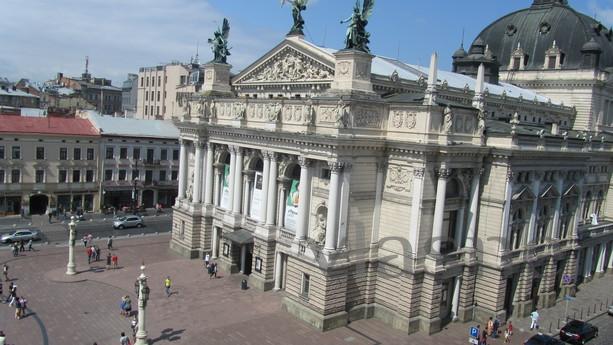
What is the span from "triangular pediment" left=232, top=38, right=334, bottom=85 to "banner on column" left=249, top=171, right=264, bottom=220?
30.5 ft

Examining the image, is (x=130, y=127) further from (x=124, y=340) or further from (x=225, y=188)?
(x=124, y=340)

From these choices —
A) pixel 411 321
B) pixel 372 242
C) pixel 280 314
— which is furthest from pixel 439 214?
pixel 280 314

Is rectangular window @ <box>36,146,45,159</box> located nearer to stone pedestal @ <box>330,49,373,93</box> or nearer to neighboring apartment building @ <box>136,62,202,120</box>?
neighboring apartment building @ <box>136,62,202,120</box>

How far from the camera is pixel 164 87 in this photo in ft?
372

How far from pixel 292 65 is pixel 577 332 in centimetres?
Answer: 3179

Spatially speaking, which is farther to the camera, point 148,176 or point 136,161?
point 148,176

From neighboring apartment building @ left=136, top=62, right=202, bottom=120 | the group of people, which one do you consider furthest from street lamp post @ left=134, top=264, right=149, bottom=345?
neighboring apartment building @ left=136, top=62, right=202, bottom=120

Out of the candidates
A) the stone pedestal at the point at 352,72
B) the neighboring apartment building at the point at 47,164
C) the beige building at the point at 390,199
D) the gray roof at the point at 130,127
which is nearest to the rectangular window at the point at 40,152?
the neighboring apartment building at the point at 47,164

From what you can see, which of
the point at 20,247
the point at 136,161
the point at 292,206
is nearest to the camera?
the point at 292,206

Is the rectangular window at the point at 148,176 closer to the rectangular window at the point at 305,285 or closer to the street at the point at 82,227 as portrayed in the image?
the street at the point at 82,227

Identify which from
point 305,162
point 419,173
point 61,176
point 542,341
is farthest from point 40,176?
point 542,341

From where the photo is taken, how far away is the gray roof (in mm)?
79062

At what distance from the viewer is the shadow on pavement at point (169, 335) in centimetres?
3628

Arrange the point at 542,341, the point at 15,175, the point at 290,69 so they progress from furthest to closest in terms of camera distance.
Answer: the point at 15,175, the point at 290,69, the point at 542,341
